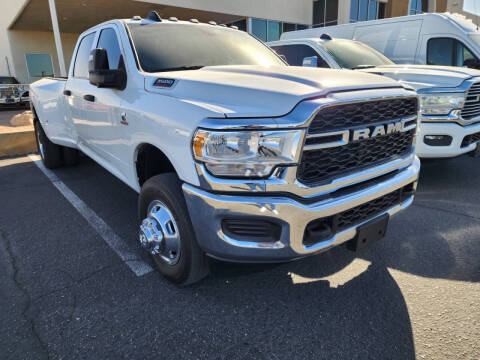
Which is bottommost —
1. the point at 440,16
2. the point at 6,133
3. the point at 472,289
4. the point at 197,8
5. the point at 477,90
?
the point at 472,289

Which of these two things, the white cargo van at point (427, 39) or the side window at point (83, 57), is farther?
the white cargo van at point (427, 39)

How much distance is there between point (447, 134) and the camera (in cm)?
421

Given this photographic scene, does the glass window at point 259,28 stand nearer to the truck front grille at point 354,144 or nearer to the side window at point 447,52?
the side window at point 447,52

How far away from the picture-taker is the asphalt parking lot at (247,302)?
6.45 ft

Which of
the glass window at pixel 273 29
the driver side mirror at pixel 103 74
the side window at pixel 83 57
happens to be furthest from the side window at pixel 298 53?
the glass window at pixel 273 29

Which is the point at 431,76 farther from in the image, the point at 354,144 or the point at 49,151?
the point at 49,151

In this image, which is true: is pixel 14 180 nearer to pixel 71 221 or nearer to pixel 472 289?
pixel 71 221

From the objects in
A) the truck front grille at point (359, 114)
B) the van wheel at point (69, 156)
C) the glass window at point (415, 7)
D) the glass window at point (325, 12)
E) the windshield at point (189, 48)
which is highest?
the glass window at point (415, 7)

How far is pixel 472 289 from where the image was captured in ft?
8.08

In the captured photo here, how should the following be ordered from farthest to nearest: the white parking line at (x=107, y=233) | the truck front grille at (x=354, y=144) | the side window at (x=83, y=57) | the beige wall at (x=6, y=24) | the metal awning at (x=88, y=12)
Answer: the beige wall at (x=6, y=24) → the metal awning at (x=88, y=12) → the side window at (x=83, y=57) → the white parking line at (x=107, y=233) → the truck front grille at (x=354, y=144)

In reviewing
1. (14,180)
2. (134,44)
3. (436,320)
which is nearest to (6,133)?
(14,180)

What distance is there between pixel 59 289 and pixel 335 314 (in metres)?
1.90

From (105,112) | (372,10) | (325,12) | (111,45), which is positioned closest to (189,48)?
(111,45)

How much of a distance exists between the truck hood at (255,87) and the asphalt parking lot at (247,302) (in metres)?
1.28
